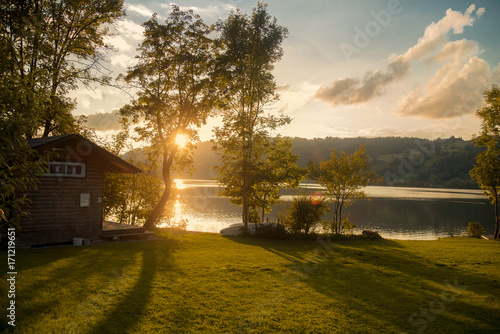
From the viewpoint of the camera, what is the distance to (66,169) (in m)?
17.2

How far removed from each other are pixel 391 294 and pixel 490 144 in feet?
99.4

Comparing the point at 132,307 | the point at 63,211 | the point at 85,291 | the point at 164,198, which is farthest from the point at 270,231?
the point at 132,307

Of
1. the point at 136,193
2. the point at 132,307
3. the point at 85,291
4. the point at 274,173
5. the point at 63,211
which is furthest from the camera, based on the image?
the point at 136,193

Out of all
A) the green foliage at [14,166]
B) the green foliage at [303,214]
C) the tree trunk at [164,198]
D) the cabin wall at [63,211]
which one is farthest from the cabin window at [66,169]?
the green foliage at [303,214]

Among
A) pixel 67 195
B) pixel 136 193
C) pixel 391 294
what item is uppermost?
pixel 67 195

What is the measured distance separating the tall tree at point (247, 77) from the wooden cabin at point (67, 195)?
10.1 metres

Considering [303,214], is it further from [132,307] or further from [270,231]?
[132,307]

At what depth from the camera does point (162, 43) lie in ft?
82.5

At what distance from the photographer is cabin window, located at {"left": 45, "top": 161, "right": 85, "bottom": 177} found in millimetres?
16688

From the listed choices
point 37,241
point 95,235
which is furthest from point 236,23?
point 37,241

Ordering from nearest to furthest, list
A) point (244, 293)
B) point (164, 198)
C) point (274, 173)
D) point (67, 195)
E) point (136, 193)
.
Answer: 1. point (244, 293)
2. point (67, 195)
3. point (164, 198)
4. point (274, 173)
5. point (136, 193)

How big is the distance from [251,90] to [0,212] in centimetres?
2278

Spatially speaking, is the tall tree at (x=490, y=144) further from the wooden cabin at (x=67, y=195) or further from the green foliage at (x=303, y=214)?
the wooden cabin at (x=67, y=195)

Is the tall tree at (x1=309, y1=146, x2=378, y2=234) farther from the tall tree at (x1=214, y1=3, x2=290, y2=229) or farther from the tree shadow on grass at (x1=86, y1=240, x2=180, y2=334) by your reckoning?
the tree shadow on grass at (x1=86, y1=240, x2=180, y2=334)
